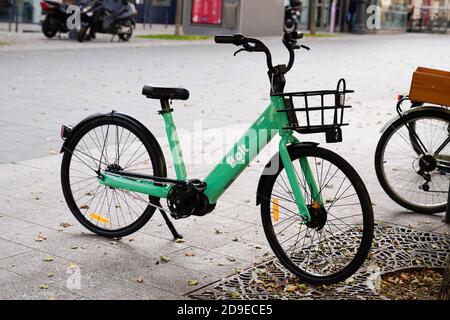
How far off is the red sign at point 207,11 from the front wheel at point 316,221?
72.2 ft

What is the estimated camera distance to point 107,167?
16.4 feet

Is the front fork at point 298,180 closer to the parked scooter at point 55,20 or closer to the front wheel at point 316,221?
the front wheel at point 316,221

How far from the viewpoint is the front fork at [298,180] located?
14.1 feet

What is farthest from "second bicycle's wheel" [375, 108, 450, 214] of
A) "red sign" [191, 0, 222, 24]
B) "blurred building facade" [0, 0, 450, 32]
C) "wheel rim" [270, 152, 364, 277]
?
"red sign" [191, 0, 222, 24]

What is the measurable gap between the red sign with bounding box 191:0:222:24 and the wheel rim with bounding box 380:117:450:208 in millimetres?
20469

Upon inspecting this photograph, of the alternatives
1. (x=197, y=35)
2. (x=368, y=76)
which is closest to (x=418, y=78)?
(x=368, y=76)

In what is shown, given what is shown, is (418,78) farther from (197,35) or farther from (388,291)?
(197,35)

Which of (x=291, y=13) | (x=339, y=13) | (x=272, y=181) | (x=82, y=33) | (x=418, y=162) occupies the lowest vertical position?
(x=418, y=162)

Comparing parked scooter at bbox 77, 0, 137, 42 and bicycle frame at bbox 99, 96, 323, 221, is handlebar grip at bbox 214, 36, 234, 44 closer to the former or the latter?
bicycle frame at bbox 99, 96, 323, 221

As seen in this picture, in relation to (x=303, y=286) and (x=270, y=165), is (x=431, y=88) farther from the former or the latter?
(x=303, y=286)

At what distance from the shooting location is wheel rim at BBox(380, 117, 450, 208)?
6.02m

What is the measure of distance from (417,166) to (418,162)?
0.13 feet

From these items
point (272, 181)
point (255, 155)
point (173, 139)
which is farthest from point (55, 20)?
point (272, 181)

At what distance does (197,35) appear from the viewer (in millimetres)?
26641
